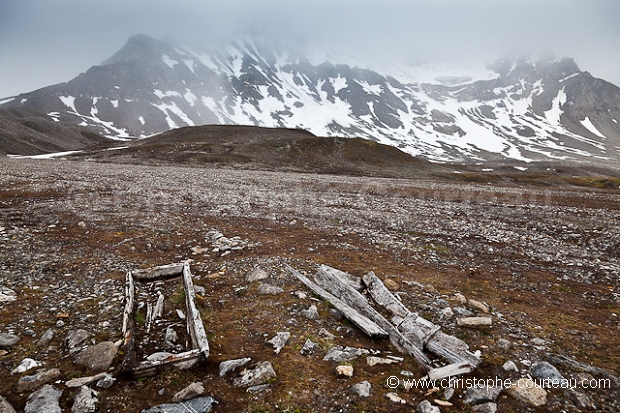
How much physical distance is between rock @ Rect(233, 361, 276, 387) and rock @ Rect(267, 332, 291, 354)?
2.39ft

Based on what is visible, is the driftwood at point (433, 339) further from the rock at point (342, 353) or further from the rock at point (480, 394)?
the rock at point (342, 353)

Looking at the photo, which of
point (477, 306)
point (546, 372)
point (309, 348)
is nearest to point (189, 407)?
point (309, 348)

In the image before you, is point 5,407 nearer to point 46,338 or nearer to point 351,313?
point 46,338

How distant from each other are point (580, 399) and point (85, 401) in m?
7.86

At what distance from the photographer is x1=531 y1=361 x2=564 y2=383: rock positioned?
605 cm

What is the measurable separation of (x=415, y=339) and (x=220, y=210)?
1629cm

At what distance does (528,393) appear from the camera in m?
5.57

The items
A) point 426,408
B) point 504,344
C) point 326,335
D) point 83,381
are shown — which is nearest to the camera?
point 426,408

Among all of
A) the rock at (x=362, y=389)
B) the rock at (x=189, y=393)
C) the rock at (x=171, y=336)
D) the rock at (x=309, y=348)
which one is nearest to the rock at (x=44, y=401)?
the rock at (x=189, y=393)

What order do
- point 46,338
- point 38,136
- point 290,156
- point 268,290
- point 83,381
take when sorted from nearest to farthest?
point 83,381 < point 46,338 < point 268,290 < point 290,156 < point 38,136

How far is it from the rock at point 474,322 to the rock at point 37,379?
26.9 feet

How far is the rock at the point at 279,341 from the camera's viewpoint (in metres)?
6.78

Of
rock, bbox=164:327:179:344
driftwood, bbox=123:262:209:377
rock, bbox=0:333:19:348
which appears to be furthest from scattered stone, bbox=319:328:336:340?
rock, bbox=0:333:19:348

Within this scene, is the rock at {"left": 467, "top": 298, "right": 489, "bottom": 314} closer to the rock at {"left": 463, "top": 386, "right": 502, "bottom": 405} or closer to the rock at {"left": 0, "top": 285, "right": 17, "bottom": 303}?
the rock at {"left": 463, "top": 386, "right": 502, "bottom": 405}
